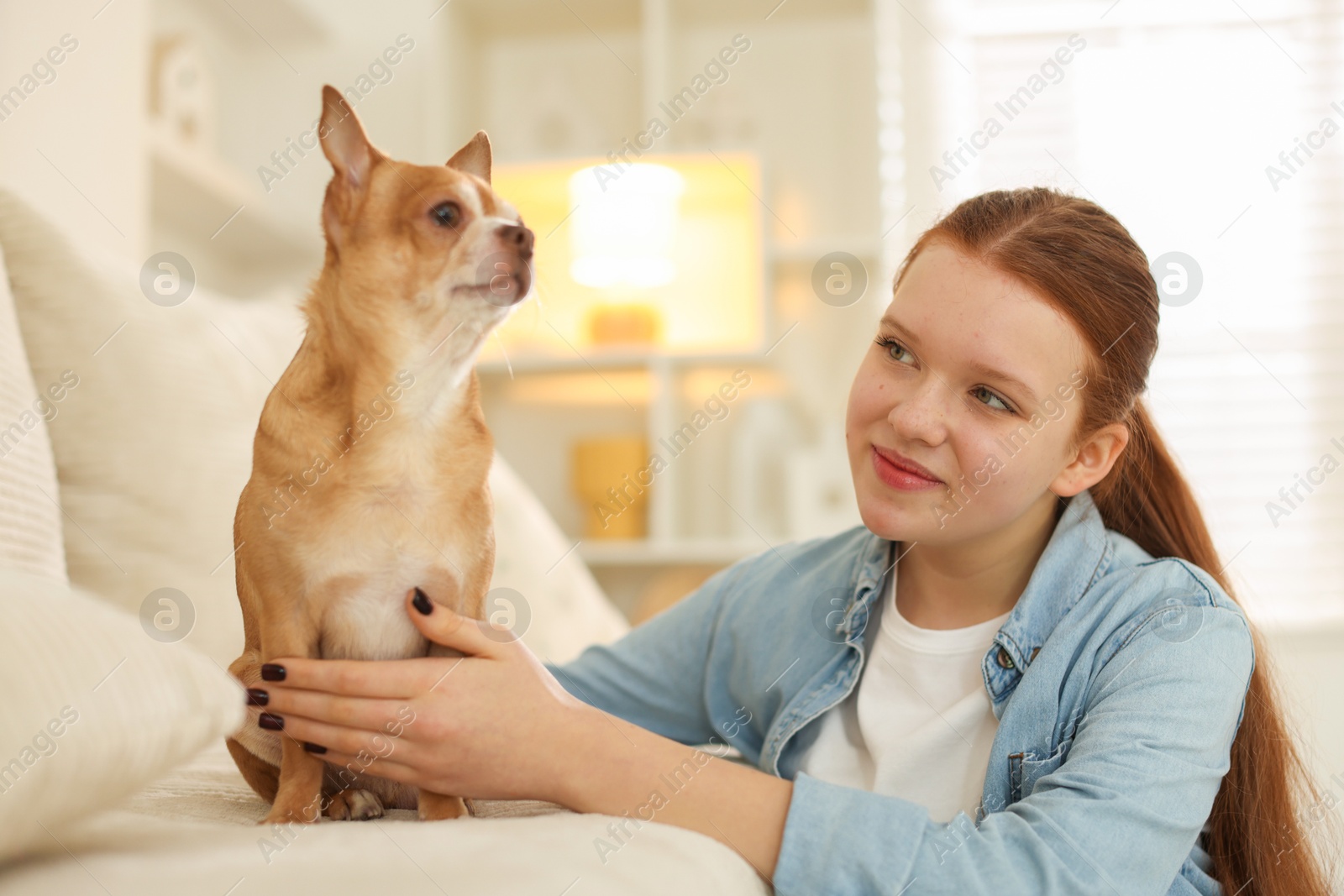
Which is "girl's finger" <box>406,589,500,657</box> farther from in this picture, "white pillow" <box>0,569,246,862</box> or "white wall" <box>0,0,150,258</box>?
"white wall" <box>0,0,150,258</box>

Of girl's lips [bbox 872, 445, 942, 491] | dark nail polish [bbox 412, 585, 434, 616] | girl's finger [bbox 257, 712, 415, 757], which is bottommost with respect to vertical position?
girl's finger [bbox 257, 712, 415, 757]

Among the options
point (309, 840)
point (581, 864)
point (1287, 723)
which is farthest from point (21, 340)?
point (1287, 723)

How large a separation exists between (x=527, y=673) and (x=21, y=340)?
23.6 inches

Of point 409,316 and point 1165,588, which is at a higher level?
point 409,316

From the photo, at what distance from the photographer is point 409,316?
2.27 feet

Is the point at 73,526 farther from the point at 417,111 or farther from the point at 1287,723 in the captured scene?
the point at 417,111

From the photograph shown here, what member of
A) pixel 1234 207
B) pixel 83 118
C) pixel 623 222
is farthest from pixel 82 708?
pixel 1234 207

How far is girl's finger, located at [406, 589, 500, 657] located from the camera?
27.2 inches

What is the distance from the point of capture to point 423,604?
0.69 meters

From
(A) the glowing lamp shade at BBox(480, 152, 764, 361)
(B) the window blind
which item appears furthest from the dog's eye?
(B) the window blind

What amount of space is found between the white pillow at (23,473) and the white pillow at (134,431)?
0.05 m

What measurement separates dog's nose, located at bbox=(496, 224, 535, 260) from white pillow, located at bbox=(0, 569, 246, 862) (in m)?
0.31

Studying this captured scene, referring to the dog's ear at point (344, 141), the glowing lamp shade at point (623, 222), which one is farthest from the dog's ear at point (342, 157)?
the glowing lamp shade at point (623, 222)

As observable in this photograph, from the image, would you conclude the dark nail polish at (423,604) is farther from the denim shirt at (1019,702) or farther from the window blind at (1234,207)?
the window blind at (1234,207)
